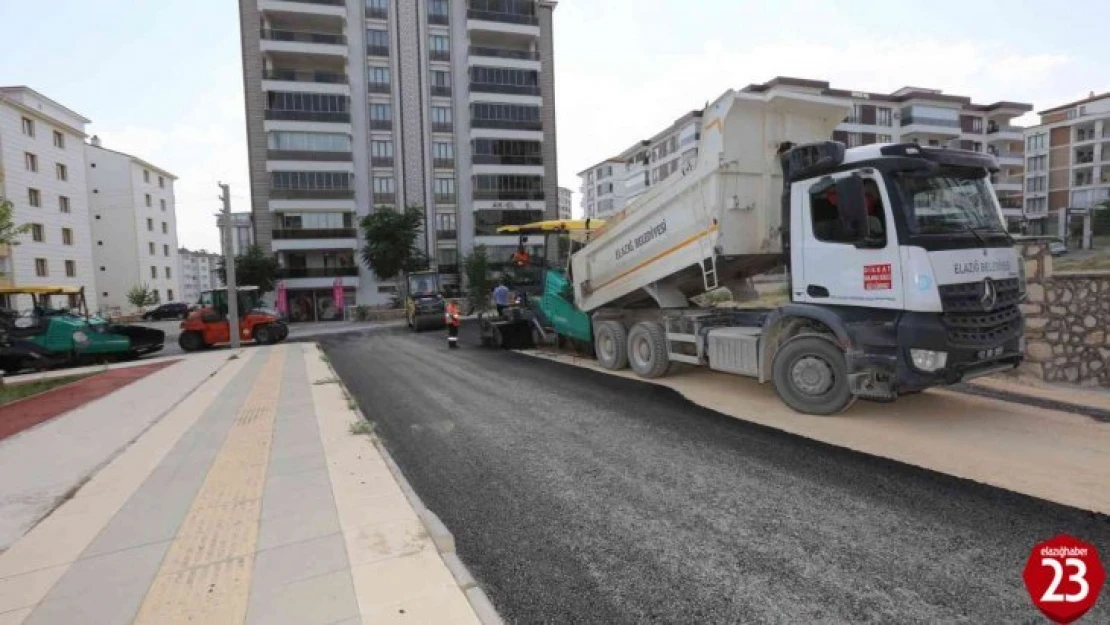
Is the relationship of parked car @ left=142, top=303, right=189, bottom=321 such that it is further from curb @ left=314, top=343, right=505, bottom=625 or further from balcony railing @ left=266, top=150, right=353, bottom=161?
curb @ left=314, top=343, right=505, bottom=625

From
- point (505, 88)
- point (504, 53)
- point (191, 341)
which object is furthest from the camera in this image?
point (504, 53)

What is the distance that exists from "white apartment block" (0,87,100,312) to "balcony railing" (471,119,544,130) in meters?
32.1

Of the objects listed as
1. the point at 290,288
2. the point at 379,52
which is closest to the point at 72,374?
the point at 290,288

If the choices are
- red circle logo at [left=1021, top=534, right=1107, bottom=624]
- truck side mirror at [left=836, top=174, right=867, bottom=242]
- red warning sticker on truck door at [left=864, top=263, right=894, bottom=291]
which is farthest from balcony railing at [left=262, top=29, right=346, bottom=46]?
red circle logo at [left=1021, top=534, right=1107, bottom=624]

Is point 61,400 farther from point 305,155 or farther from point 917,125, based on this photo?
point 917,125

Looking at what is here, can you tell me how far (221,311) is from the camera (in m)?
22.1

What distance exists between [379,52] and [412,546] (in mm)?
52019

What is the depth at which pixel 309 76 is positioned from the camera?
4712 centimetres

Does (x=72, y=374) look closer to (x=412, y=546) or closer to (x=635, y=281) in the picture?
(x=635, y=281)

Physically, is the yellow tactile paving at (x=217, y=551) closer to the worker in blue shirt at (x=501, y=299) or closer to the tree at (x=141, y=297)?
the worker in blue shirt at (x=501, y=299)

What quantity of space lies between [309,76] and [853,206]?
5042 centimetres

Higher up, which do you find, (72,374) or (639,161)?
(639,161)

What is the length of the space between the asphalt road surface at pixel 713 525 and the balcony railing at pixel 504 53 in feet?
159

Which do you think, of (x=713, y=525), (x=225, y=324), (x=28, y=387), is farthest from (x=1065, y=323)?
(x=225, y=324)
